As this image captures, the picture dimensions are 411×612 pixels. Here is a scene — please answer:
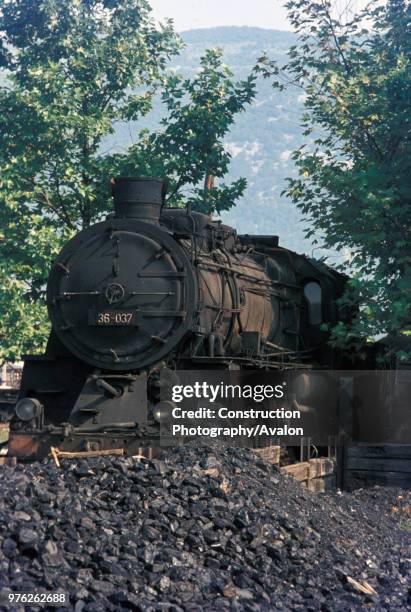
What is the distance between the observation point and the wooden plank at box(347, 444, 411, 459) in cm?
1415

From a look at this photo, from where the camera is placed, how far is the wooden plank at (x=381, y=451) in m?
14.1

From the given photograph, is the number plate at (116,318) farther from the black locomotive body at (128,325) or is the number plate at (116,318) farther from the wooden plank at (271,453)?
the wooden plank at (271,453)

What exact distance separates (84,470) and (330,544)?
225 cm

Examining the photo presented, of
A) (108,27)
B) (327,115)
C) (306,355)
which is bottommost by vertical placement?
(306,355)

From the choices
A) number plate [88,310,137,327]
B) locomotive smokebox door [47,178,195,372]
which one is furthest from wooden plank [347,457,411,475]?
number plate [88,310,137,327]

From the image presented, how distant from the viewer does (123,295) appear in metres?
12.4

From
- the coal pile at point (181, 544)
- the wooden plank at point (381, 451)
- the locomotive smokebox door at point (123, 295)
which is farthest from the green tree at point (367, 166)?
the coal pile at point (181, 544)

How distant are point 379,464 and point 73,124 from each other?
35.4 feet

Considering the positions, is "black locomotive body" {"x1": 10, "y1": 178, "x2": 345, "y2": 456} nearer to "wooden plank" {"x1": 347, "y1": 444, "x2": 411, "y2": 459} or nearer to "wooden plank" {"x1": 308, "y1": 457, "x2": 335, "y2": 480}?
"wooden plank" {"x1": 308, "y1": 457, "x2": 335, "y2": 480}

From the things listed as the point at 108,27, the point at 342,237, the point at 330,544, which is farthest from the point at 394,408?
the point at 108,27

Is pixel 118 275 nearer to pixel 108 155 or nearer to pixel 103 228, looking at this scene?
pixel 103 228

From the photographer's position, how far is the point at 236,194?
22.0 m

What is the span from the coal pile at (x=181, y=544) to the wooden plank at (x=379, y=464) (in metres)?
4.53

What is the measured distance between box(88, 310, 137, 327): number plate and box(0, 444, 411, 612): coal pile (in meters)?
3.00
